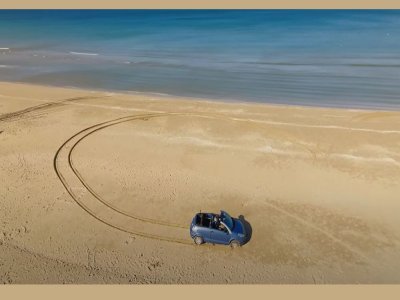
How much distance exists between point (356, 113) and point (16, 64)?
4425 centimetres

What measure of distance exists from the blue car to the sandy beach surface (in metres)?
0.46

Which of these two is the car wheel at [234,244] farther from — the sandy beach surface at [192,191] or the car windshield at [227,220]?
the car windshield at [227,220]

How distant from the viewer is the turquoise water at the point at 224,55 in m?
38.7

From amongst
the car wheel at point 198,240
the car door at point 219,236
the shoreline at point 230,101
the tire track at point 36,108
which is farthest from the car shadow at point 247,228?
the tire track at point 36,108

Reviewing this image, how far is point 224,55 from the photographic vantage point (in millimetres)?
53688

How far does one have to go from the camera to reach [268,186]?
2150 centimetres

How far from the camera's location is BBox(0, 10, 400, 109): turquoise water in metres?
38.7

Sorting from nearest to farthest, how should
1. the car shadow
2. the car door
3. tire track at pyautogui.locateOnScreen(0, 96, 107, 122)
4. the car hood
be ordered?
1. the car door
2. the car hood
3. the car shadow
4. tire track at pyautogui.locateOnScreen(0, 96, 107, 122)

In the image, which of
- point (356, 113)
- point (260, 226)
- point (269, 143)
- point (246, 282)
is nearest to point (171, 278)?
point (246, 282)

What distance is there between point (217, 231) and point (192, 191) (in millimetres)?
4879

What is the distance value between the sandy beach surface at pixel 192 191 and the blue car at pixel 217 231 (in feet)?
1.52

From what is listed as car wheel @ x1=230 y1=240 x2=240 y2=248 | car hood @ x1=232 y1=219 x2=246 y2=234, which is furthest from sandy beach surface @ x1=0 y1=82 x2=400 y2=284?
car hood @ x1=232 y1=219 x2=246 y2=234

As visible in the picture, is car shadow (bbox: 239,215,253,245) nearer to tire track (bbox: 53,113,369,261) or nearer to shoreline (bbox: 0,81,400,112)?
tire track (bbox: 53,113,369,261)

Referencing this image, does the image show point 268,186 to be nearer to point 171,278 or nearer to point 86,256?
point 171,278
